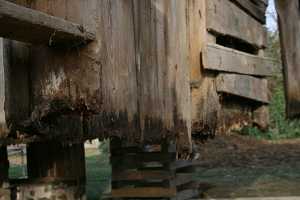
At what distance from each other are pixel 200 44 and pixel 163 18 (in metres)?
0.66

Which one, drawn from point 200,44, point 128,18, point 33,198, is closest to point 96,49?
point 128,18

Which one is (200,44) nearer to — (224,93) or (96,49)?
(224,93)

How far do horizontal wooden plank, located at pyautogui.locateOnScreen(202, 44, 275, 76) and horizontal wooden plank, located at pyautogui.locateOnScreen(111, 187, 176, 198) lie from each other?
2747mm

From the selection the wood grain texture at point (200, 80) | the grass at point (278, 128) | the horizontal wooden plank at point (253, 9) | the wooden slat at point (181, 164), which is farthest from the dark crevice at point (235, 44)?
the grass at point (278, 128)

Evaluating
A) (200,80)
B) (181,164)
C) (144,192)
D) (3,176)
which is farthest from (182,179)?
(200,80)

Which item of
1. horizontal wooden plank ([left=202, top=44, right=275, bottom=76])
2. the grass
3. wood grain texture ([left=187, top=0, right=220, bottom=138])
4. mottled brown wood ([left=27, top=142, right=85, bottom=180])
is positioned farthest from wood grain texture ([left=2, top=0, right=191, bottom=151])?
the grass

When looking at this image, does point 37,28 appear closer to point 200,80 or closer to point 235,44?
point 200,80

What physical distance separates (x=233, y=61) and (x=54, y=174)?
49.1 inches

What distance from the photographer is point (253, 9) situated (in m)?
4.13

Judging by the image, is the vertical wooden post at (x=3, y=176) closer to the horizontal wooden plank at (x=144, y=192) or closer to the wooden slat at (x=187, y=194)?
the horizontal wooden plank at (x=144, y=192)

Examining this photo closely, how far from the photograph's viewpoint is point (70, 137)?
2059 mm

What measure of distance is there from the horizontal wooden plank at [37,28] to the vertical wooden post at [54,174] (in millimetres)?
1942

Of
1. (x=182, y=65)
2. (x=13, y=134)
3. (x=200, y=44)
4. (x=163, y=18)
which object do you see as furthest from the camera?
(x=200, y=44)

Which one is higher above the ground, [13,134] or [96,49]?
[96,49]
